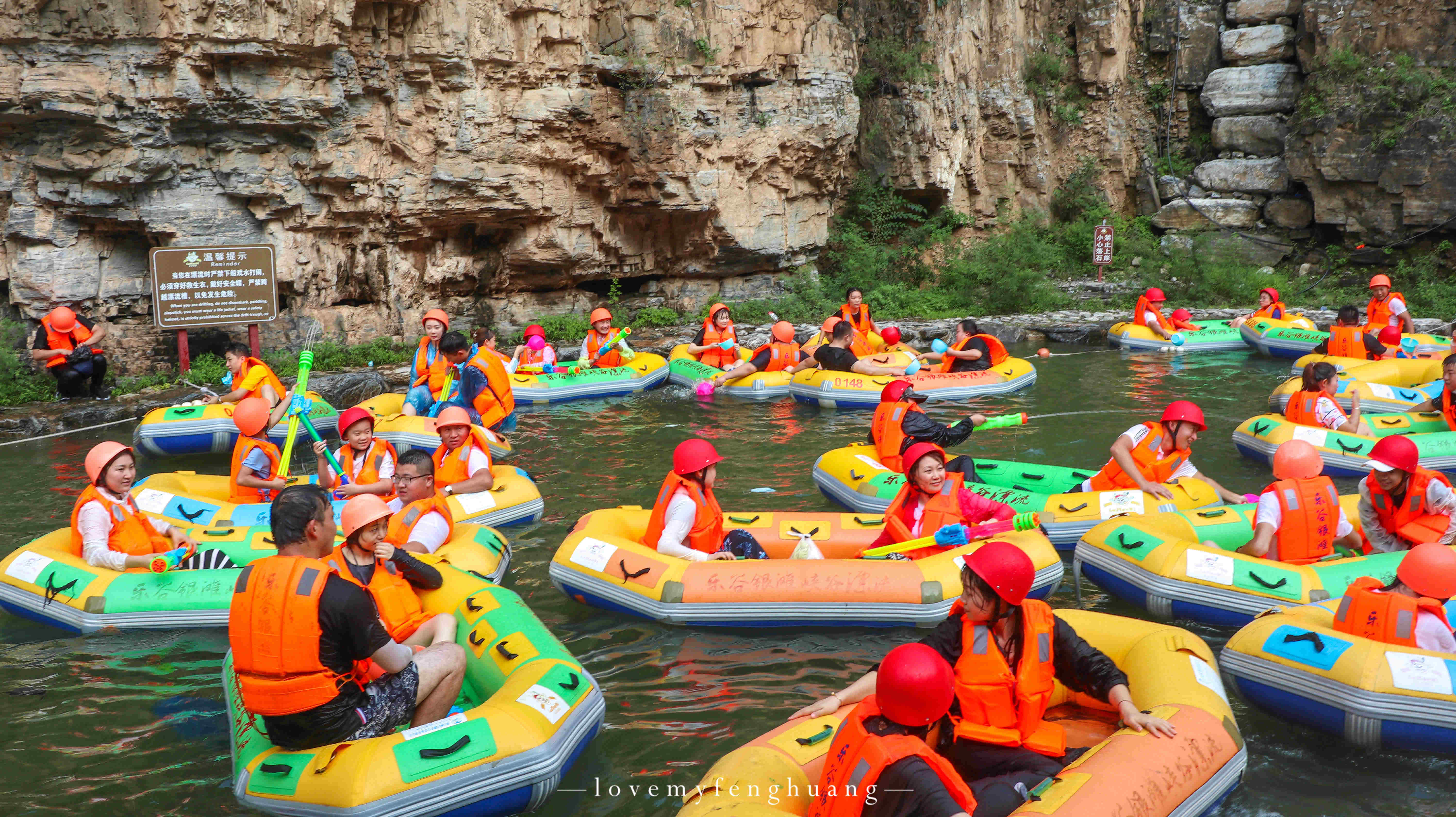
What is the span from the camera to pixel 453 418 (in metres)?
7.06

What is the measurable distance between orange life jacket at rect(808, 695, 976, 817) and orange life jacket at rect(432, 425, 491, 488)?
4.88 m

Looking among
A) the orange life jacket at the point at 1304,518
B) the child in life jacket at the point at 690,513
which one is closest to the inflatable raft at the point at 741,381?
the child in life jacket at the point at 690,513

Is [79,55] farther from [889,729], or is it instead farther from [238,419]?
[889,729]

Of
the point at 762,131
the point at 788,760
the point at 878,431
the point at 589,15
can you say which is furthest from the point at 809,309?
the point at 788,760

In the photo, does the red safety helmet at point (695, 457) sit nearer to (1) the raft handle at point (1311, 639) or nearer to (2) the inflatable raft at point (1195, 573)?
(2) the inflatable raft at point (1195, 573)

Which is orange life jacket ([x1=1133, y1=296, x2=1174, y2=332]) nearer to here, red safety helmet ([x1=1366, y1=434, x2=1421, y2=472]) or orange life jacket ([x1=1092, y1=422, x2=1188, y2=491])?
orange life jacket ([x1=1092, y1=422, x2=1188, y2=491])

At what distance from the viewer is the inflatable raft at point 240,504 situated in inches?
273

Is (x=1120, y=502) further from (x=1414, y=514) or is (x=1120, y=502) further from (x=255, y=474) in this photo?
(x=255, y=474)

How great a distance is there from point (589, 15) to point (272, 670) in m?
13.7

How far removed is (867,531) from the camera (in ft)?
20.4

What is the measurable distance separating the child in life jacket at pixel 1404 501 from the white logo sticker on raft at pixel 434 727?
15.1 feet

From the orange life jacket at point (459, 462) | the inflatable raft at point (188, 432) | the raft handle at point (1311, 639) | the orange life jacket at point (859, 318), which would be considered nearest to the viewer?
the raft handle at point (1311, 639)

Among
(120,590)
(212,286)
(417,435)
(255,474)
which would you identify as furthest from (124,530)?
(212,286)

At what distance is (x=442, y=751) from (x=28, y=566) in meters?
3.70
